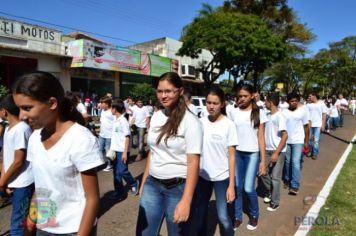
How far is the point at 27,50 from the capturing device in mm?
18625

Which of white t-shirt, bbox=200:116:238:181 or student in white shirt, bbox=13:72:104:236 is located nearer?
student in white shirt, bbox=13:72:104:236

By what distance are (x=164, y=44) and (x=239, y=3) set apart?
9.05 metres

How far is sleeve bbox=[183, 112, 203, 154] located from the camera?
243 centimetres

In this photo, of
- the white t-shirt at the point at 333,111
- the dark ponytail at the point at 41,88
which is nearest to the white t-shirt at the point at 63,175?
the dark ponytail at the point at 41,88

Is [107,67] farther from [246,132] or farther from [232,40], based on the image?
[246,132]

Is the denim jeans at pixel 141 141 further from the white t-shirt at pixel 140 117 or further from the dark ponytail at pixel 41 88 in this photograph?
the dark ponytail at pixel 41 88

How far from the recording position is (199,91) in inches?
1428

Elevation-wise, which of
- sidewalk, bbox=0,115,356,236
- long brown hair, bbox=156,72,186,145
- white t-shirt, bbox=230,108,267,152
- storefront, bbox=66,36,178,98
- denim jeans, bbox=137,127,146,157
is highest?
storefront, bbox=66,36,178,98

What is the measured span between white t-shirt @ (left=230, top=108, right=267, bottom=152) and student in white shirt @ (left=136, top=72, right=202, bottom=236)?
1864 millimetres

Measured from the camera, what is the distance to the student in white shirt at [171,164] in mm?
2420

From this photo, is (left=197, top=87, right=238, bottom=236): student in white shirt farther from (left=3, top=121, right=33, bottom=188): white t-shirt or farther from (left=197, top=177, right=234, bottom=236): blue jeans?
(left=3, top=121, right=33, bottom=188): white t-shirt

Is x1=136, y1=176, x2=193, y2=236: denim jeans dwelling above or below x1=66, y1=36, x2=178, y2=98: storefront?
below

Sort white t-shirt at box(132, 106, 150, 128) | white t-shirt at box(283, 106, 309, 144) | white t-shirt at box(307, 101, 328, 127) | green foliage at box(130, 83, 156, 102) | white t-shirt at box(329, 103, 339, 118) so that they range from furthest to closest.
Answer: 1. green foliage at box(130, 83, 156, 102)
2. white t-shirt at box(329, 103, 339, 118)
3. white t-shirt at box(132, 106, 150, 128)
4. white t-shirt at box(307, 101, 328, 127)
5. white t-shirt at box(283, 106, 309, 144)

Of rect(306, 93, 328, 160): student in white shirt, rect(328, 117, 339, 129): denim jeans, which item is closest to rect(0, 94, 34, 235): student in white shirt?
rect(306, 93, 328, 160): student in white shirt
